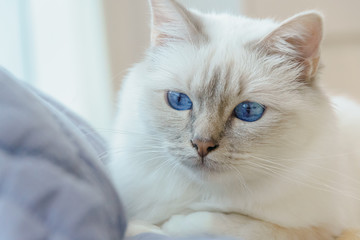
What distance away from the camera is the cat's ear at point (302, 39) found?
112 cm

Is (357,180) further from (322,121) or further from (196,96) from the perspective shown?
(196,96)

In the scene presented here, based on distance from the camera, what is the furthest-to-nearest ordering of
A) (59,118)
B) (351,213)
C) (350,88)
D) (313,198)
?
1. (350,88)
2. (351,213)
3. (313,198)
4. (59,118)

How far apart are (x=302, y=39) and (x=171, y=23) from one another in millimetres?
372

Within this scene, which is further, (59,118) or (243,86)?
(243,86)

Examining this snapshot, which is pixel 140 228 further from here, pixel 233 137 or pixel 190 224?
pixel 233 137

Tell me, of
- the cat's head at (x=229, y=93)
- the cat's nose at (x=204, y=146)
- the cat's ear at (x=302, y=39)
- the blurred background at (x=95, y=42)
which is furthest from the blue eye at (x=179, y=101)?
the blurred background at (x=95, y=42)

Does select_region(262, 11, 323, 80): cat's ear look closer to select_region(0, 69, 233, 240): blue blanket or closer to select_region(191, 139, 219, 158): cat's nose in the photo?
select_region(191, 139, 219, 158): cat's nose

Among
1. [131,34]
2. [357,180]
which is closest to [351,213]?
[357,180]

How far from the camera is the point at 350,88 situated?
A: 3.18 m

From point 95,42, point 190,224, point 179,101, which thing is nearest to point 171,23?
point 179,101

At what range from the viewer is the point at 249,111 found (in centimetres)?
112

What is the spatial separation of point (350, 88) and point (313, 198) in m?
2.23

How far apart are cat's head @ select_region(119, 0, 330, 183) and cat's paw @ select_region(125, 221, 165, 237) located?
18cm

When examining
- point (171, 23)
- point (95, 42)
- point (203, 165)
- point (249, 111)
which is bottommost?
point (95, 42)
